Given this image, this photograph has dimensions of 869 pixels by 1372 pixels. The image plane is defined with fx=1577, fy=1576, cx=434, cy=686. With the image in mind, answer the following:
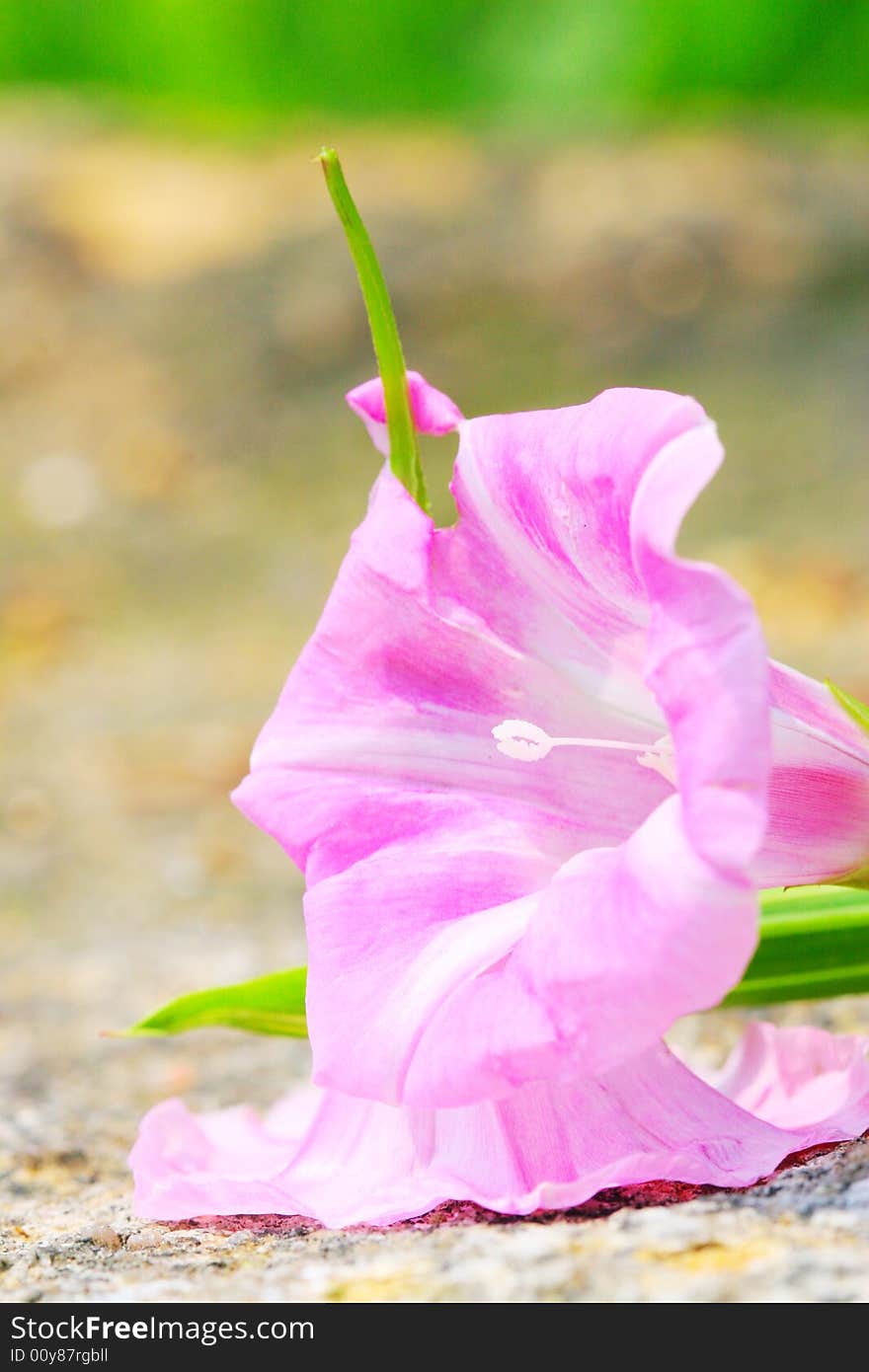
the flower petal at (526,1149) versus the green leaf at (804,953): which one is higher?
the green leaf at (804,953)

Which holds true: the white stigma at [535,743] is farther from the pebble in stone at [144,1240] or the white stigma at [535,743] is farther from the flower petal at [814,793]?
the pebble in stone at [144,1240]

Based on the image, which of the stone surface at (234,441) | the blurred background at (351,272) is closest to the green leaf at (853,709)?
the stone surface at (234,441)

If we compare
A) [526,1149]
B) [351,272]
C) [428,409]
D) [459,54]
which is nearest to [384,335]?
[428,409]

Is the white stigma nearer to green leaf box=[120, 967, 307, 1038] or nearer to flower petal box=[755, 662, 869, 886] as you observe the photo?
flower petal box=[755, 662, 869, 886]

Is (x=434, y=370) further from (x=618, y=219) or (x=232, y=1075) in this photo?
(x=232, y=1075)

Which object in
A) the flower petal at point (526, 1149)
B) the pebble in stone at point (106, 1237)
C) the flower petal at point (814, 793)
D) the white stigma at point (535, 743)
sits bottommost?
the pebble in stone at point (106, 1237)

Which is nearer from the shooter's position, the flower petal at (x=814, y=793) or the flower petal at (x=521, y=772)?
the flower petal at (x=521, y=772)

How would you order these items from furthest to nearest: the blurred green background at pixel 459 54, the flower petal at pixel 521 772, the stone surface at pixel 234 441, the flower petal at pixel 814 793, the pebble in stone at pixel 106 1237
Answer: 1. the blurred green background at pixel 459 54
2. the stone surface at pixel 234 441
3. the pebble in stone at pixel 106 1237
4. the flower petal at pixel 814 793
5. the flower petal at pixel 521 772
